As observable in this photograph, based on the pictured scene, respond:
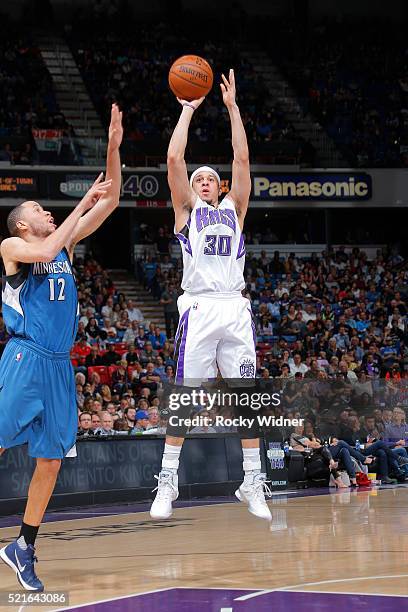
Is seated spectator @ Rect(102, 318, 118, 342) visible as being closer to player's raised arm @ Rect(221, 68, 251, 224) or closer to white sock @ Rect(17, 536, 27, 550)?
player's raised arm @ Rect(221, 68, 251, 224)

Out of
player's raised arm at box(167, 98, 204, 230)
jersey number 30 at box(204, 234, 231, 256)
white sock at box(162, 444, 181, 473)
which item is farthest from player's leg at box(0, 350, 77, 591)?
player's raised arm at box(167, 98, 204, 230)

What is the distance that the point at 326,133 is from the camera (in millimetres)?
30172

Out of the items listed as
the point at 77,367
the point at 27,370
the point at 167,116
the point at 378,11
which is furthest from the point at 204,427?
the point at 378,11

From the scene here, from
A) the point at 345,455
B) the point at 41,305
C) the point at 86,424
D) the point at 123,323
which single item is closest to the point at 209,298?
the point at 41,305

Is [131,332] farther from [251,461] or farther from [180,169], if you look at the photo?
[180,169]

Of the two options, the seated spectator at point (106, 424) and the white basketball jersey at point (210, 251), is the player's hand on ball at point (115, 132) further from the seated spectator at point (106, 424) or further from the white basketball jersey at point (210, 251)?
the seated spectator at point (106, 424)

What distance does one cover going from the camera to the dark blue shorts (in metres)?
6.79

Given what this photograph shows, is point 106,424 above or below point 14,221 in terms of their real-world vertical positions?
below

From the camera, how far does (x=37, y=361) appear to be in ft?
22.6

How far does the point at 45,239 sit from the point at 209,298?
69.7 inches

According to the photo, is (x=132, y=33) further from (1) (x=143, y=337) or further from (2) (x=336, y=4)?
(1) (x=143, y=337)

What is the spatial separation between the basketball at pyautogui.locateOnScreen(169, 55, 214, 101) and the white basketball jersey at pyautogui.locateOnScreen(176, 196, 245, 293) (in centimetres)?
91

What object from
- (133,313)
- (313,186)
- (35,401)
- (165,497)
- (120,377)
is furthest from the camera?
(313,186)

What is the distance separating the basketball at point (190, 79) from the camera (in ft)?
27.6
